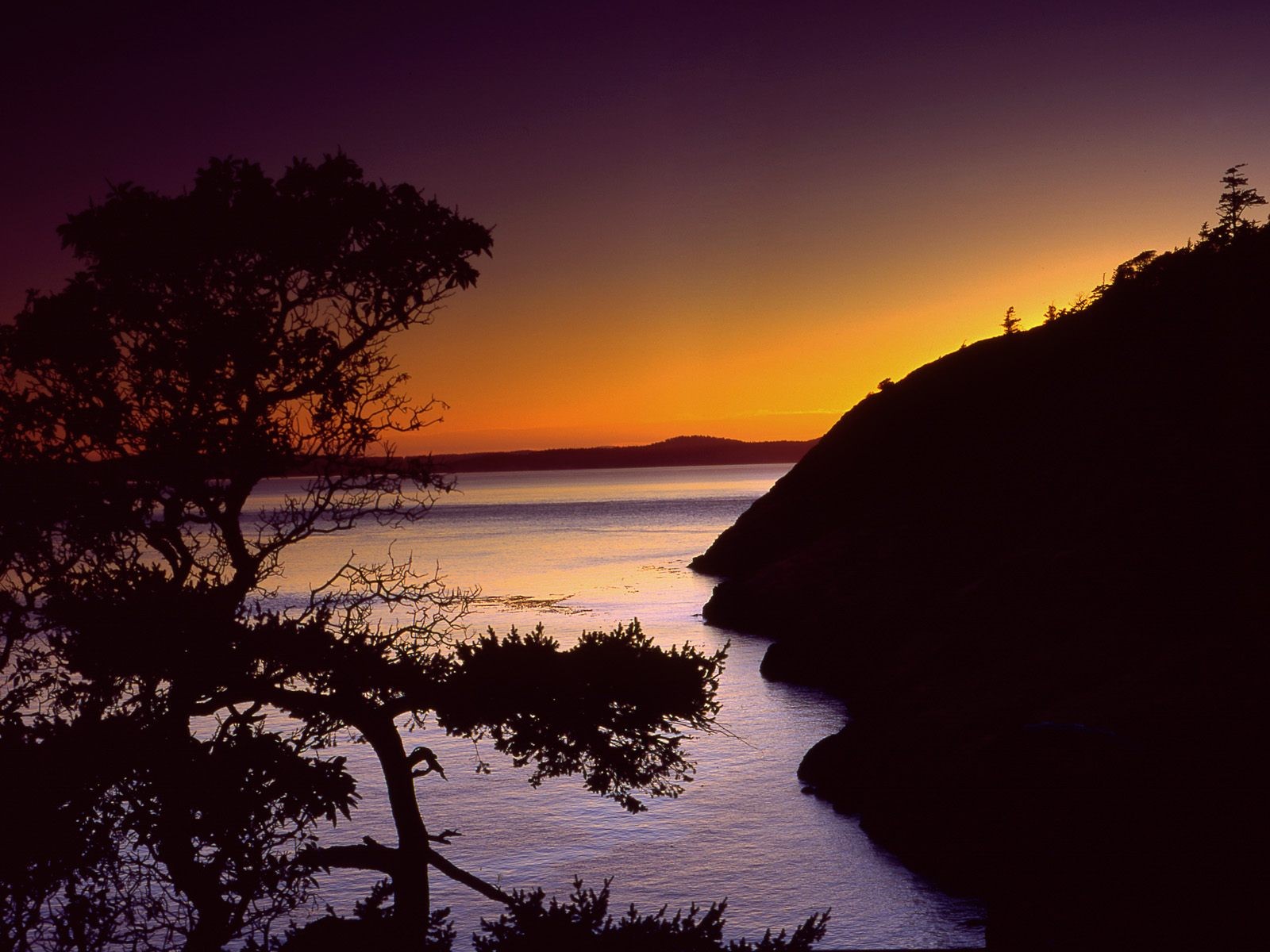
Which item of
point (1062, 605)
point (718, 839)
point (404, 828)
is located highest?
point (404, 828)

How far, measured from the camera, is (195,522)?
1122 cm

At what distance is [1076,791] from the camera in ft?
44.5

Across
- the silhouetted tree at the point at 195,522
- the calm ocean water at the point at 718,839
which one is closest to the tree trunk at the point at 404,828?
the silhouetted tree at the point at 195,522

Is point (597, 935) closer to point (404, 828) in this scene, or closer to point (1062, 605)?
point (404, 828)

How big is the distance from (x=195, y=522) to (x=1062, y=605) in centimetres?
2628

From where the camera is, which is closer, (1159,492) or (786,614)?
(1159,492)

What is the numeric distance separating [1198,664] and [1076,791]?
10.7m

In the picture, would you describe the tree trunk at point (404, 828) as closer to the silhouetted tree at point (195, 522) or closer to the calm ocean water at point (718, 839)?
the silhouetted tree at point (195, 522)

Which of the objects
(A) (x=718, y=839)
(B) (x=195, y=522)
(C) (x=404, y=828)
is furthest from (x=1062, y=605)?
(B) (x=195, y=522)

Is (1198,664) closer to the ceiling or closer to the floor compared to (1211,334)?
closer to the floor

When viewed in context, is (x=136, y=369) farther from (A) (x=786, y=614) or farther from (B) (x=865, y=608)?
(A) (x=786, y=614)

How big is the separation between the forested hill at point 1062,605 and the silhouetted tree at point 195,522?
7.33 meters

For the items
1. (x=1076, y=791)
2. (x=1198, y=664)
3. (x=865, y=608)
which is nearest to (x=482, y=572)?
(x=865, y=608)

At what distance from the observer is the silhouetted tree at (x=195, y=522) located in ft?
33.9
